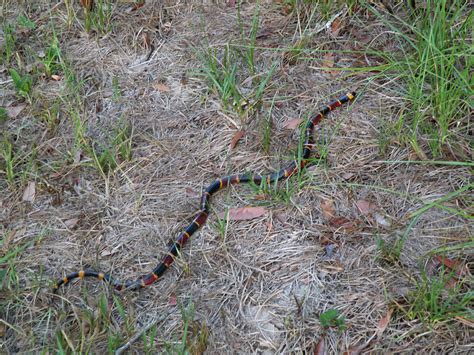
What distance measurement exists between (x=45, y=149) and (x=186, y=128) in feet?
3.71

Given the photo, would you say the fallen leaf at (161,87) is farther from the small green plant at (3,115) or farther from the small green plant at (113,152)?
the small green plant at (3,115)

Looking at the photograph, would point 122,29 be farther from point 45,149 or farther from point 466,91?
point 466,91

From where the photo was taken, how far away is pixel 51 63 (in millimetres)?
4766

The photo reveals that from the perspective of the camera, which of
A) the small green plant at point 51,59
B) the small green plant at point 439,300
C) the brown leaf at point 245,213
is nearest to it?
the small green plant at point 439,300

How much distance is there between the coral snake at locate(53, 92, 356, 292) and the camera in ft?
11.2

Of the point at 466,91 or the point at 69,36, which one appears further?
the point at 69,36

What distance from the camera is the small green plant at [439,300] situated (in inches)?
108

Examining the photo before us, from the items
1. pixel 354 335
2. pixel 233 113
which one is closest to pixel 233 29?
pixel 233 113

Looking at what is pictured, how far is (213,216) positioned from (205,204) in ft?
0.33

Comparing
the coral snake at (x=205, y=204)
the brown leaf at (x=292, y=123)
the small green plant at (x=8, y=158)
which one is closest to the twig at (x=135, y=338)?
the coral snake at (x=205, y=204)

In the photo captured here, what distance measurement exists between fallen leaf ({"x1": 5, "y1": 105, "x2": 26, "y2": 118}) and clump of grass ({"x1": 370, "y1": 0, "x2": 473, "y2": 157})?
305cm

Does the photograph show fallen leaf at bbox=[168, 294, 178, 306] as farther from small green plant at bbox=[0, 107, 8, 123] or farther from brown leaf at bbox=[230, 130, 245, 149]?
small green plant at bbox=[0, 107, 8, 123]

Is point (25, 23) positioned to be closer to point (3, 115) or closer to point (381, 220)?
point (3, 115)

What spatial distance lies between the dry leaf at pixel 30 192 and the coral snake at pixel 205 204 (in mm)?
827
